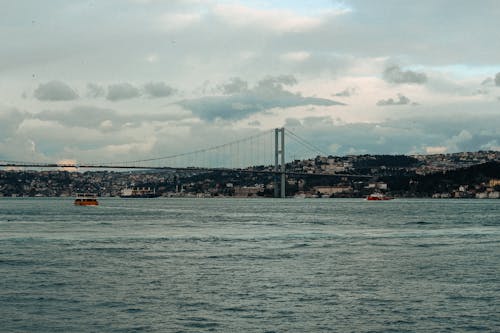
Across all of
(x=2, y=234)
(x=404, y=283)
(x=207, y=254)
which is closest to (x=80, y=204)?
(x=2, y=234)

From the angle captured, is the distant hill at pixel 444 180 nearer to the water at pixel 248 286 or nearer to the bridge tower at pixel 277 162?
the bridge tower at pixel 277 162

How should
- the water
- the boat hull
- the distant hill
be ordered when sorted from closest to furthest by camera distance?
the water → the boat hull → the distant hill

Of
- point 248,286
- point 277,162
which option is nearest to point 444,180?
point 277,162

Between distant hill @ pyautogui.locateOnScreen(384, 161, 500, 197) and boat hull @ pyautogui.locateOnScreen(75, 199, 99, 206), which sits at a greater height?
distant hill @ pyautogui.locateOnScreen(384, 161, 500, 197)

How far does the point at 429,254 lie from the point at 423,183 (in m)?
139

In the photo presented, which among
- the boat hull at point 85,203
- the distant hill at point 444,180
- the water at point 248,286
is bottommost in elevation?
the water at point 248,286

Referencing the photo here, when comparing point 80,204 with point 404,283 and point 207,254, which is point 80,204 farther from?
point 404,283

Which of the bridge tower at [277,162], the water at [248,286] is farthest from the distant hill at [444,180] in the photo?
the water at [248,286]

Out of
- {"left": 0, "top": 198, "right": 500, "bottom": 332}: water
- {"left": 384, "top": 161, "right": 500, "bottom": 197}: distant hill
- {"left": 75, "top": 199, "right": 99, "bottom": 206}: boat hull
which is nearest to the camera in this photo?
{"left": 0, "top": 198, "right": 500, "bottom": 332}: water

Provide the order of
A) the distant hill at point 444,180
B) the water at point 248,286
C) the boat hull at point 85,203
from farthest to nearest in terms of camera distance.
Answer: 1. the distant hill at point 444,180
2. the boat hull at point 85,203
3. the water at point 248,286

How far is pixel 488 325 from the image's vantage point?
13719 millimetres

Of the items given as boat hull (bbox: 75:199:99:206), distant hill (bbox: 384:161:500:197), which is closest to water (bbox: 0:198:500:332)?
boat hull (bbox: 75:199:99:206)

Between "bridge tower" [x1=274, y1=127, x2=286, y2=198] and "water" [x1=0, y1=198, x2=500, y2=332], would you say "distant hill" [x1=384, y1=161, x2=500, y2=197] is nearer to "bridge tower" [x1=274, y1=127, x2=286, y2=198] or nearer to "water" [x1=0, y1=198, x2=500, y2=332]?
"bridge tower" [x1=274, y1=127, x2=286, y2=198]

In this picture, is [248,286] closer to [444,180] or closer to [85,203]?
[85,203]
